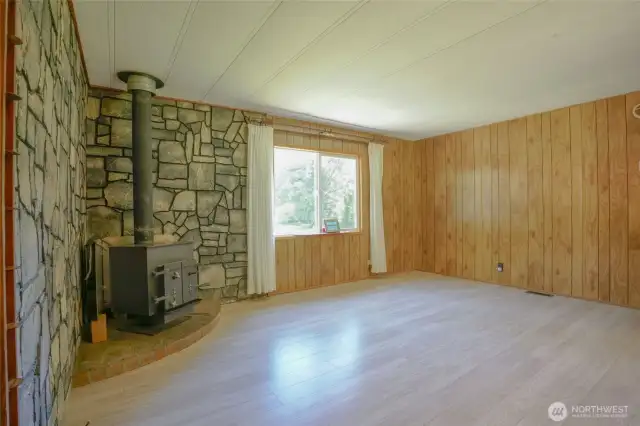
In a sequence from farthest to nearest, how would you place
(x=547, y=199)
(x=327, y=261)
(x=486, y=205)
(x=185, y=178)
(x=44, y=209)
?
(x=486, y=205) < (x=327, y=261) < (x=547, y=199) < (x=185, y=178) < (x=44, y=209)

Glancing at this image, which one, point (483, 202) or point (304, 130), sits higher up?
point (304, 130)

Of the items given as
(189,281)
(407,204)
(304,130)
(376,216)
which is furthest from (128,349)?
(407,204)

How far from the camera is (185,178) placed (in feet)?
11.9

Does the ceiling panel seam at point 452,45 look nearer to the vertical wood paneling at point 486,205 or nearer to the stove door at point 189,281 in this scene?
the stove door at point 189,281

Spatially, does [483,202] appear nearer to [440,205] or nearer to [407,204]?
[440,205]

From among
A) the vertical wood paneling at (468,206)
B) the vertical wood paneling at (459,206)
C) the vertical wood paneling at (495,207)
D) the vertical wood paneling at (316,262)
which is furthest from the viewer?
the vertical wood paneling at (459,206)

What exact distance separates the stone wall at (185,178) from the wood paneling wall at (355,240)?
2.11 ft

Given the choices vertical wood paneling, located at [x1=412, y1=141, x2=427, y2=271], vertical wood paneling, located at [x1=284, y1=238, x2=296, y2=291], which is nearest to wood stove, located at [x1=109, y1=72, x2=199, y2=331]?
vertical wood paneling, located at [x1=284, y1=238, x2=296, y2=291]

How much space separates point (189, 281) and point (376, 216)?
3098 mm

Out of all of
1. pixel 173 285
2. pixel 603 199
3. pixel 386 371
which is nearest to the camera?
pixel 386 371

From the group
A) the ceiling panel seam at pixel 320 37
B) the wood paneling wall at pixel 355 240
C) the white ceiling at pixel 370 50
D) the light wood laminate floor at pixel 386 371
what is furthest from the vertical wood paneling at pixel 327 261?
the ceiling panel seam at pixel 320 37

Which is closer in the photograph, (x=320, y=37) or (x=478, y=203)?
(x=320, y=37)

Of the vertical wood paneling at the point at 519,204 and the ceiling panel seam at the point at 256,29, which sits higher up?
the ceiling panel seam at the point at 256,29

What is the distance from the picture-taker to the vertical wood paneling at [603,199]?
3.69m
